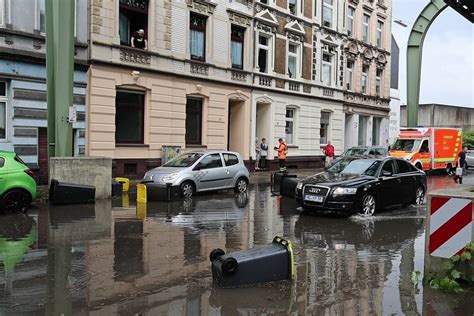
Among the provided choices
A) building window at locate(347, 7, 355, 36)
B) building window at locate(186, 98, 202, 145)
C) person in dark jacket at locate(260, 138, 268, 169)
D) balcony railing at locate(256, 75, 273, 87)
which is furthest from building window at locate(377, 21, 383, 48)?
building window at locate(186, 98, 202, 145)

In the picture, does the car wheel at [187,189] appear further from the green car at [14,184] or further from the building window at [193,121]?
the building window at [193,121]

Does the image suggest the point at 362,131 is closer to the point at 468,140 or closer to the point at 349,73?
the point at 349,73

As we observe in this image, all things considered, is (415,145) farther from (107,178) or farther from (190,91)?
(107,178)

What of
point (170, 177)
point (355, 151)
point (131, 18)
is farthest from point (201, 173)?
point (355, 151)

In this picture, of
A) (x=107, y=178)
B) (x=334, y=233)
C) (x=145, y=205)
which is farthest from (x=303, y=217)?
(x=107, y=178)

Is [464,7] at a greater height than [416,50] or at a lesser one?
lesser

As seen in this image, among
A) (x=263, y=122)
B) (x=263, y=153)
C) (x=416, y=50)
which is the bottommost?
(x=263, y=153)

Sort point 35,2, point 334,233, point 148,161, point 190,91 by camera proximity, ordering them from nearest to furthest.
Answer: point 334,233, point 35,2, point 148,161, point 190,91

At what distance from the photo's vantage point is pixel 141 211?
13.1 m

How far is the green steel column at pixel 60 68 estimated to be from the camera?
47.9 feet

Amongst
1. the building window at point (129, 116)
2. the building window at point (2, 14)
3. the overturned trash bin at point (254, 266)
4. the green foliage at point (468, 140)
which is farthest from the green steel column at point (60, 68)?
the green foliage at point (468, 140)

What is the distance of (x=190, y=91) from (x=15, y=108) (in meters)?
8.42

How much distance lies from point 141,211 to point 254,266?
7.32 meters

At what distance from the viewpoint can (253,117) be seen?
27281mm
